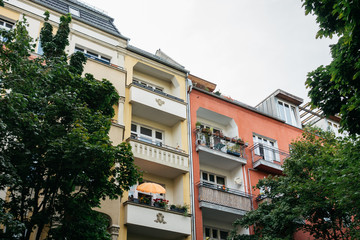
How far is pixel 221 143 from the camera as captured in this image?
944 inches

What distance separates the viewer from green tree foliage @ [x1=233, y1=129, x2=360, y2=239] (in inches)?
634

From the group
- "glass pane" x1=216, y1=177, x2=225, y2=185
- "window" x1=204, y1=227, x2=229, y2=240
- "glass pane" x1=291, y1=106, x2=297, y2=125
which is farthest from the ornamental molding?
"glass pane" x1=291, y1=106, x2=297, y2=125

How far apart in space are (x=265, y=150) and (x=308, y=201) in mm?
8472

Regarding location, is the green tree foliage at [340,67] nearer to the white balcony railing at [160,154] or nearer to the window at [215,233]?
the white balcony railing at [160,154]

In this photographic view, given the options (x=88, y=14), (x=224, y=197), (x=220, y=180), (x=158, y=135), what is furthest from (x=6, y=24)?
(x=220, y=180)

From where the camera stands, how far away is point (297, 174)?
19.4m

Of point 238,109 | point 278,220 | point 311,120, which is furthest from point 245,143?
point 311,120

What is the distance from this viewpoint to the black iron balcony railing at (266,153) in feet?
82.3

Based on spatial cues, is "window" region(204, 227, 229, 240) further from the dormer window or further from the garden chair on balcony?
the dormer window

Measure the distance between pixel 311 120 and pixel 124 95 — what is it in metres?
19.4

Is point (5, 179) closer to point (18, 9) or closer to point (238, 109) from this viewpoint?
point (18, 9)

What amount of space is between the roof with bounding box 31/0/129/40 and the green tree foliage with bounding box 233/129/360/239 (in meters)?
12.4

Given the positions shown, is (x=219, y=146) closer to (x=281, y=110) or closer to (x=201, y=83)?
(x=201, y=83)

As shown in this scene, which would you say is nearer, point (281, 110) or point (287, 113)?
point (281, 110)
